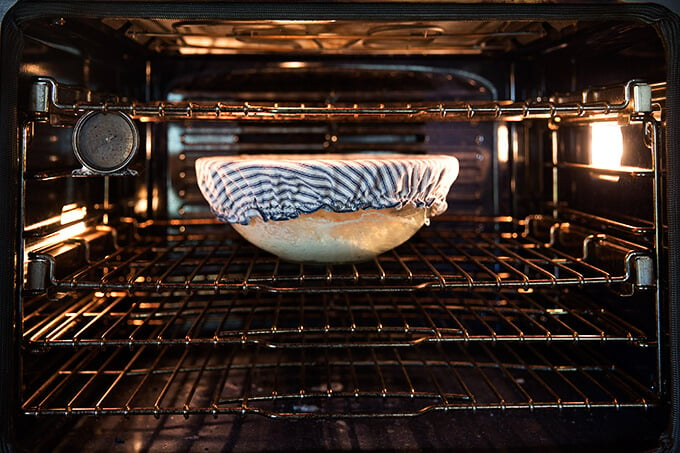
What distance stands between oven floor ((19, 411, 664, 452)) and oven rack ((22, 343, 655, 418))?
1.1 inches

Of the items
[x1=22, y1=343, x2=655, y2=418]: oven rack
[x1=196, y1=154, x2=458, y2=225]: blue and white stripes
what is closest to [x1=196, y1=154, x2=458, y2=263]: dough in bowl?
[x1=196, y1=154, x2=458, y2=225]: blue and white stripes

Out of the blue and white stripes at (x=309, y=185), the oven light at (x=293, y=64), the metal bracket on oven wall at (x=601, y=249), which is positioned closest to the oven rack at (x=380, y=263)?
the metal bracket on oven wall at (x=601, y=249)

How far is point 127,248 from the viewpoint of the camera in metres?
1.10

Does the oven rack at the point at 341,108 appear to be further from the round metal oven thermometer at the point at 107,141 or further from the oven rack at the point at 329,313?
the oven rack at the point at 329,313

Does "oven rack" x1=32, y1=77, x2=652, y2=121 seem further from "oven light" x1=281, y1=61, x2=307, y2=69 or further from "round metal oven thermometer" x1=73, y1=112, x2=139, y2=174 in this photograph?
"oven light" x1=281, y1=61, x2=307, y2=69

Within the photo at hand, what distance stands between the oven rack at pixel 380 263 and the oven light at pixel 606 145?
12 cm

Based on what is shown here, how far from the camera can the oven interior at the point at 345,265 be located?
78 centimetres

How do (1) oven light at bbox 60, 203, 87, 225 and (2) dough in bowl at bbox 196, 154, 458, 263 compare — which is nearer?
(2) dough in bowl at bbox 196, 154, 458, 263

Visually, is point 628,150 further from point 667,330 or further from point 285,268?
point 285,268

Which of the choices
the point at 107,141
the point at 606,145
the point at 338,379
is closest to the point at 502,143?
the point at 606,145

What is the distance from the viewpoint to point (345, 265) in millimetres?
1047

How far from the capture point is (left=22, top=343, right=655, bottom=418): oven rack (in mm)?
867

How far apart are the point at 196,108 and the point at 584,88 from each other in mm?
622

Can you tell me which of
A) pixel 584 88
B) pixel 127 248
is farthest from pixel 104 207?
pixel 584 88
